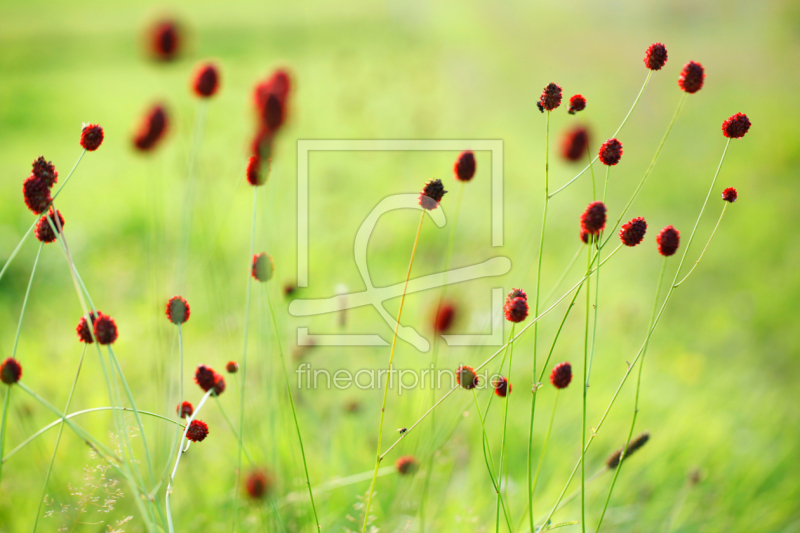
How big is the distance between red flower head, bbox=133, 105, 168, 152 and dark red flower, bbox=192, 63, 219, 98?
19 cm

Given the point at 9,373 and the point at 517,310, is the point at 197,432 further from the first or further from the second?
the point at 517,310

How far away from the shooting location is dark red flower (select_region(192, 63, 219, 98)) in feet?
4.38

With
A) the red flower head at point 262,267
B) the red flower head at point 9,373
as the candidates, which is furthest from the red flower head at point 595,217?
the red flower head at point 9,373

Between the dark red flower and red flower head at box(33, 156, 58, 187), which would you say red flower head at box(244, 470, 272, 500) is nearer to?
red flower head at box(33, 156, 58, 187)

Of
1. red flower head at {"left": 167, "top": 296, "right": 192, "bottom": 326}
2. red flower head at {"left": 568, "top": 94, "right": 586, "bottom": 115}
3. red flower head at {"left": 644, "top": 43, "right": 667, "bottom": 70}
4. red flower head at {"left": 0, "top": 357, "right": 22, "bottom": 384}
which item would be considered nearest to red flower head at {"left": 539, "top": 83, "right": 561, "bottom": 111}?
red flower head at {"left": 568, "top": 94, "right": 586, "bottom": 115}

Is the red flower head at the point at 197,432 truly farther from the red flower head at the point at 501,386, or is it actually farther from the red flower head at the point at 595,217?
the red flower head at the point at 595,217

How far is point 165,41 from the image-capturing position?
1.42 metres

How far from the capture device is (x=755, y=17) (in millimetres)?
7129

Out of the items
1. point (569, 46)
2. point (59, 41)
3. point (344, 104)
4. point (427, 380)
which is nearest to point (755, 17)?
point (569, 46)

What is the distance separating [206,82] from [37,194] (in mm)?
597

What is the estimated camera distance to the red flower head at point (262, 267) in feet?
3.66

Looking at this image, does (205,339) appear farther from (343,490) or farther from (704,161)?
(704,161)

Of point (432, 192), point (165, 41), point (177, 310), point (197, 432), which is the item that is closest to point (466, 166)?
point (432, 192)

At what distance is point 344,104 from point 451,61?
3.11 meters
